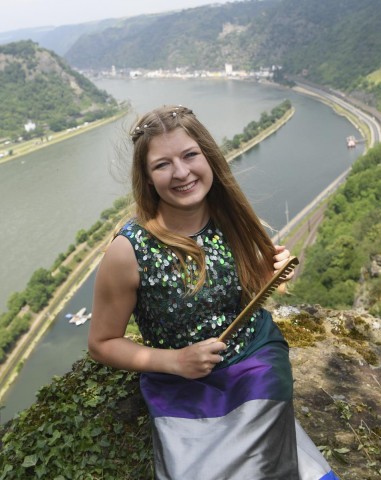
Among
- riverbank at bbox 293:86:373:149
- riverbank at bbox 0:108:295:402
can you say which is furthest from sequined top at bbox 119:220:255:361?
riverbank at bbox 293:86:373:149

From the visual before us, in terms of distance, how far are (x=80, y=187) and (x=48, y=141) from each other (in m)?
17.2

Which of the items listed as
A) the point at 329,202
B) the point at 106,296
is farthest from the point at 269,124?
the point at 106,296

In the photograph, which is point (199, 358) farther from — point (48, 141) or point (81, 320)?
point (48, 141)

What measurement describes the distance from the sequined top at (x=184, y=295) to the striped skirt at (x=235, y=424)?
85mm

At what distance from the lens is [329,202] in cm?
2156

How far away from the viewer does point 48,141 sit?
42719 millimetres

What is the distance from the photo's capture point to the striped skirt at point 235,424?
114cm

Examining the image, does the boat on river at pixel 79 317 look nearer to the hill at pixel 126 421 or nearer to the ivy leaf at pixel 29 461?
the hill at pixel 126 421

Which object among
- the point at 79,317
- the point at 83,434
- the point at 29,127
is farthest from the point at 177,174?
the point at 29,127

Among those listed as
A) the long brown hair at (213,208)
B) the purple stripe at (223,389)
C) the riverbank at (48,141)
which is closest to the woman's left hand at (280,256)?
the long brown hair at (213,208)

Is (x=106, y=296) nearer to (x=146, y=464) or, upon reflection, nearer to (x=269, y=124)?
(x=146, y=464)

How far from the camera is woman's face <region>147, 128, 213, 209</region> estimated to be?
1.27 m

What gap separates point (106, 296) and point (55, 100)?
61.6 metres

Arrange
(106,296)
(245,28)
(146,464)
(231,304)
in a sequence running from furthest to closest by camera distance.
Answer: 1. (245,28)
2. (146,464)
3. (231,304)
4. (106,296)
